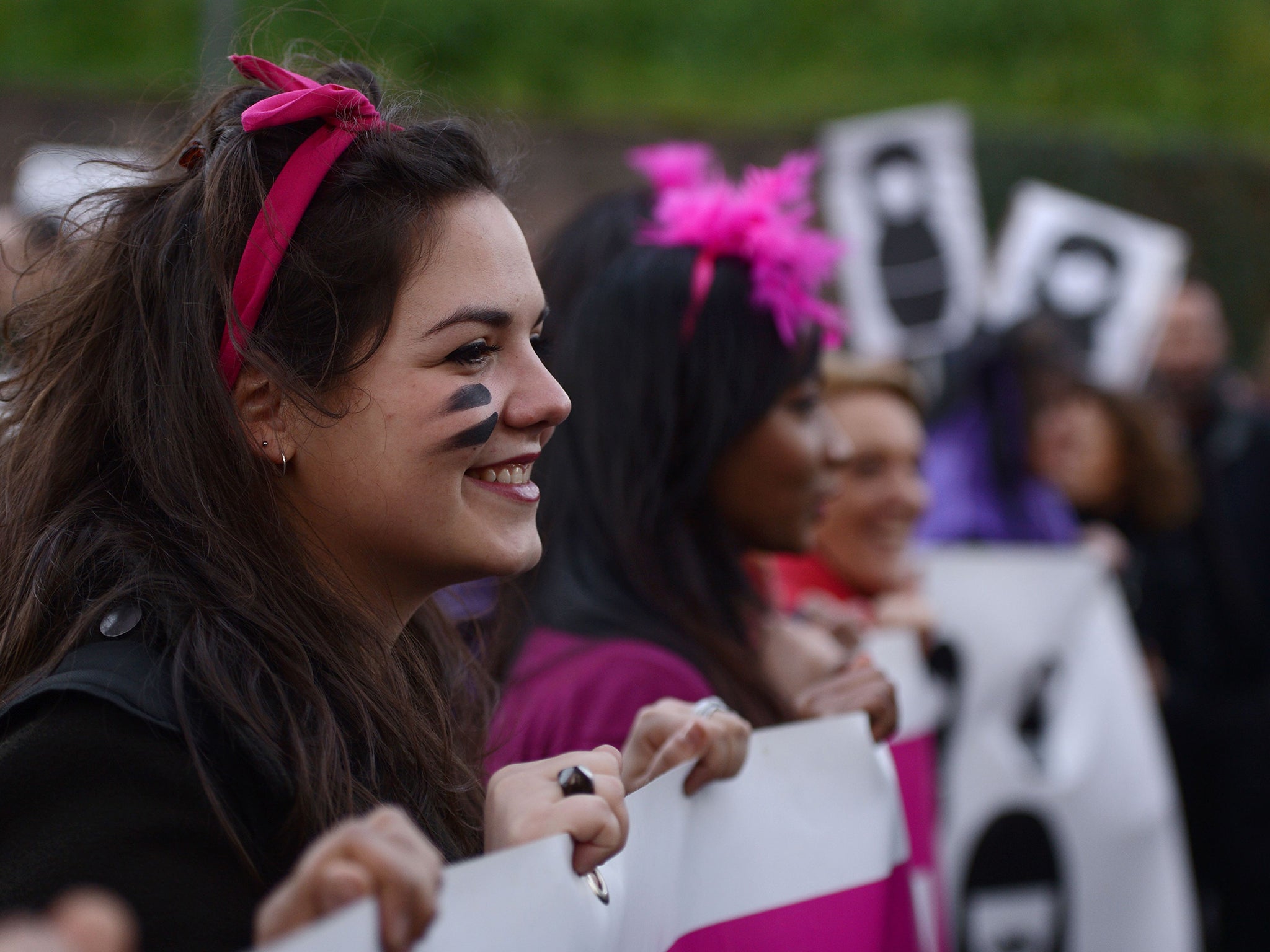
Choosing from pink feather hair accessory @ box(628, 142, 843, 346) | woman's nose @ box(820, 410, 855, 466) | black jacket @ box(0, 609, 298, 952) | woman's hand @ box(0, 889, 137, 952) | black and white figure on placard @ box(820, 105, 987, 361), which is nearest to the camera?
woman's hand @ box(0, 889, 137, 952)

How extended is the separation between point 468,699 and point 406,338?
0.58 metres

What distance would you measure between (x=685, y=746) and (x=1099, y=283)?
20.6 feet

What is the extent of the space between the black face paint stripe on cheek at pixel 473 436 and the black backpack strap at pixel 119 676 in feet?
1.20

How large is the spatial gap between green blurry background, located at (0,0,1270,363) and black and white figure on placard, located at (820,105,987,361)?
2.53 meters

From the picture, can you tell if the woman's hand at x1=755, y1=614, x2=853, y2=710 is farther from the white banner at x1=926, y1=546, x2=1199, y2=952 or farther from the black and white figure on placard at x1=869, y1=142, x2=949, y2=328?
the black and white figure on placard at x1=869, y1=142, x2=949, y2=328

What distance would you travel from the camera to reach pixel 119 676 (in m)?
1.17

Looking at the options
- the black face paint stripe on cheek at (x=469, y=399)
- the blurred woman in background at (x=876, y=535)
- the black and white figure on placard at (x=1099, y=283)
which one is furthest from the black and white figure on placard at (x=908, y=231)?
the black face paint stripe on cheek at (x=469, y=399)

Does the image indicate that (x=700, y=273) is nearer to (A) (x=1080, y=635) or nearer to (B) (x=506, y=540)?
(B) (x=506, y=540)

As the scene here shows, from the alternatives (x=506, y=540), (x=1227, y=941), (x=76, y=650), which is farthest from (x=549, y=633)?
(x=1227, y=941)

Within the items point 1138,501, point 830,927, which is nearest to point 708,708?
point 830,927

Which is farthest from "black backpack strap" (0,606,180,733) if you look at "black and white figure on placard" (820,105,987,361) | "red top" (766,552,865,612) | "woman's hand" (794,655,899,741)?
"black and white figure on placard" (820,105,987,361)

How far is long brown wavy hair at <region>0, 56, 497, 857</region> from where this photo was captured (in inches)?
50.6

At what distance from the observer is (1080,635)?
371 cm

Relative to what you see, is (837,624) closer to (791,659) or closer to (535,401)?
(791,659)
